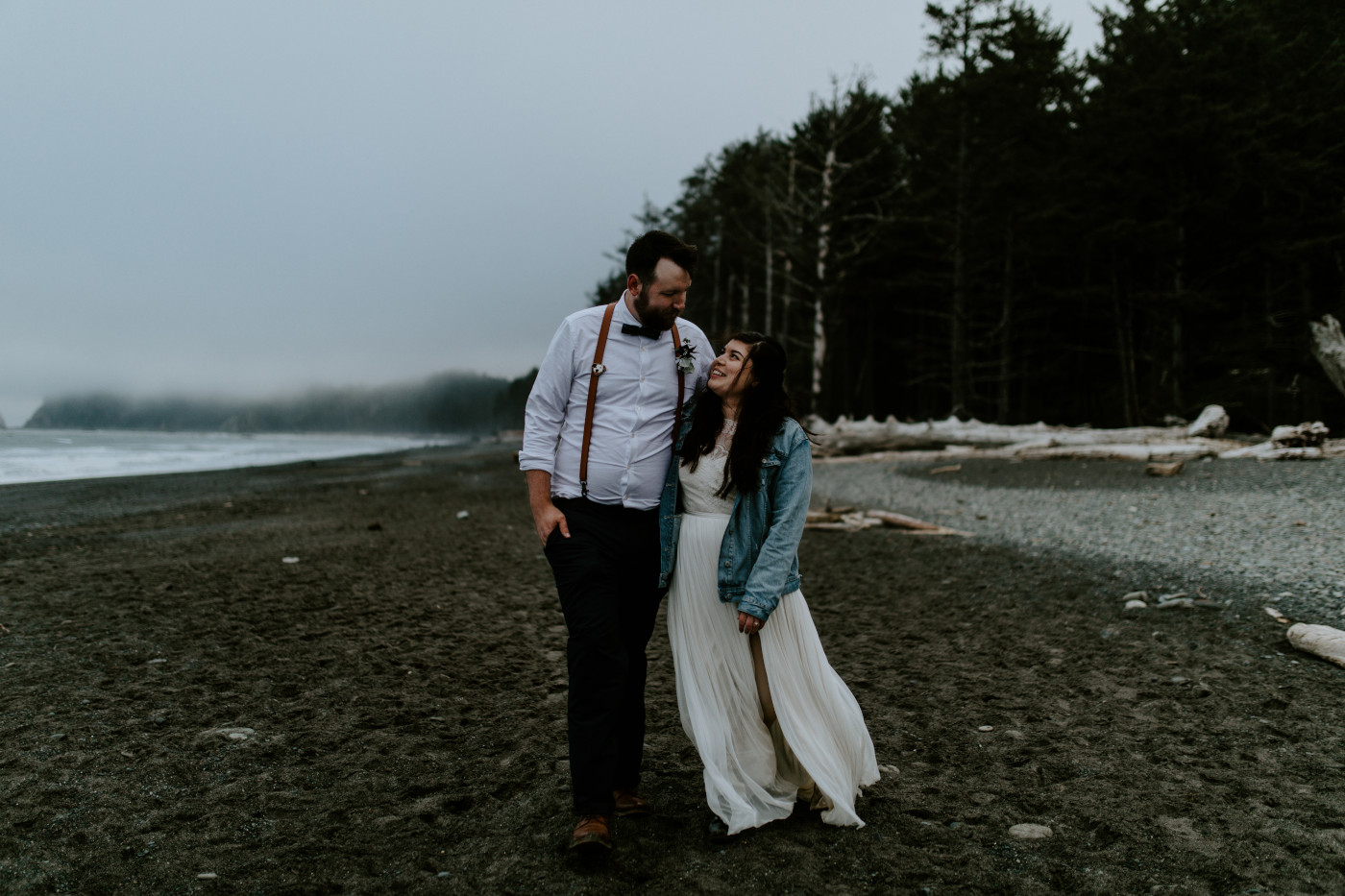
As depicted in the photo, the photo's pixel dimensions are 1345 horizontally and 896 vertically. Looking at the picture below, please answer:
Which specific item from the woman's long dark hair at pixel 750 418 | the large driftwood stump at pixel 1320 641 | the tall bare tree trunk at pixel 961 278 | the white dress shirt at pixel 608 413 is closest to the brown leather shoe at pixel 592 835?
the white dress shirt at pixel 608 413

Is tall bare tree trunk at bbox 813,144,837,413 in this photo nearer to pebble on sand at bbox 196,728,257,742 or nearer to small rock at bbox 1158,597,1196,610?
small rock at bbox 1158,597,1196,610

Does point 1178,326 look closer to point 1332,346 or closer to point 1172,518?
point 1332,346

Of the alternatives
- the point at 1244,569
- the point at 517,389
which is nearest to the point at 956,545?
the point at 1244,569

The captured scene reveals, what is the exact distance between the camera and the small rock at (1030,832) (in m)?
2.67

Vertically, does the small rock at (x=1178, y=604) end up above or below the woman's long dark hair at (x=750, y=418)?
below

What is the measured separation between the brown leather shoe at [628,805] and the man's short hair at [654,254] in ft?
6.46

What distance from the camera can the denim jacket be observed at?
8.86ft

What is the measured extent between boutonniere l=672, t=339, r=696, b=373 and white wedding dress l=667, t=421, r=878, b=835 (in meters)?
0.27

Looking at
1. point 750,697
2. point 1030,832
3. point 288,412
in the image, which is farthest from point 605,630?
A: point 288,412

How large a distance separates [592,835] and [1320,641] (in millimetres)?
4472

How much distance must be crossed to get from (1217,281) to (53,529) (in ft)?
100

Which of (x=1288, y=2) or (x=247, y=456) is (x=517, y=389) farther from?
(x=1288, y=2)

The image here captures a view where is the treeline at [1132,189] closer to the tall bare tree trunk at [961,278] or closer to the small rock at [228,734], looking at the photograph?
the tall bare tree trunk at [961,278]

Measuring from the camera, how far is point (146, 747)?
135 inches
